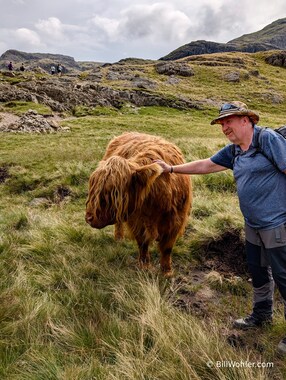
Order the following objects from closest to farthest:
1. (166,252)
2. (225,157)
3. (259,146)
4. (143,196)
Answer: (259,146) → (225,157) → (143,196) → (166,252)

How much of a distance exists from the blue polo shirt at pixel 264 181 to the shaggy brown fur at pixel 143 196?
1182 millimetres

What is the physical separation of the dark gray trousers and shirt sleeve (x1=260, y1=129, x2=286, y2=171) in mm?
665

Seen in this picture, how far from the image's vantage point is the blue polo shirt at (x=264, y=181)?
323 centimetres

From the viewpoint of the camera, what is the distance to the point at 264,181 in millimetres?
3375

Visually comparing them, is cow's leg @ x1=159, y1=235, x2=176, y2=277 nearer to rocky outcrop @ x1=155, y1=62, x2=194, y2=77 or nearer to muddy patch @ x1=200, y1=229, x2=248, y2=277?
muddy patch @ x1=200, y1=229, x2=248, y2=277

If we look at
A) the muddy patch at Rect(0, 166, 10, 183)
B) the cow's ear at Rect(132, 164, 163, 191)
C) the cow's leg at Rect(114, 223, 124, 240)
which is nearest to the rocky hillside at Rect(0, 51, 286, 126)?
the muddy patch at Rect(0, 166, 10, 183)

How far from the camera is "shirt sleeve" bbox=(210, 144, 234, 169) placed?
3.96 meters

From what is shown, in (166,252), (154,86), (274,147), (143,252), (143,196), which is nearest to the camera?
(274,147)

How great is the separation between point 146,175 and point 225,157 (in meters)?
1.01

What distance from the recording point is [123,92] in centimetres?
4634

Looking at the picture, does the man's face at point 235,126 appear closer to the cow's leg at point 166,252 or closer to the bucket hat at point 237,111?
the bucket hat at point 237,111

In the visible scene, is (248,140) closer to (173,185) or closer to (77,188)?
→ (173,185)

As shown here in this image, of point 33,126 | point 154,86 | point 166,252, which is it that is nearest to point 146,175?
point 166,252

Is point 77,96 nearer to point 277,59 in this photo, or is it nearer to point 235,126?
point 235,126
